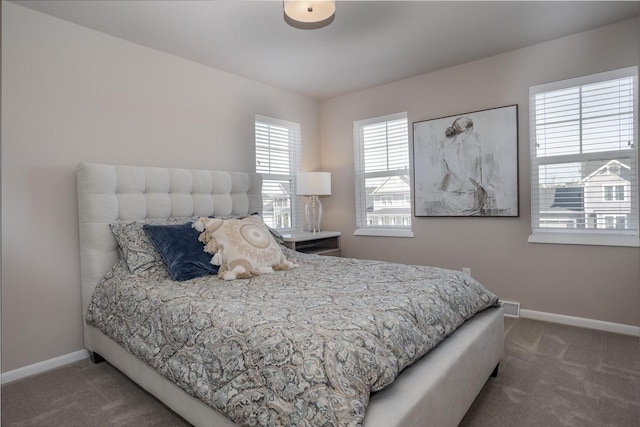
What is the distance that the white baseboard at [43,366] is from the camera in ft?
8.17

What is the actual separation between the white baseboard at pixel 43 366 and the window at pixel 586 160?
3733 millimetres

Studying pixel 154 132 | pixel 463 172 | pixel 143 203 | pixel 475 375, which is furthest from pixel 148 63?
pixel 475 375

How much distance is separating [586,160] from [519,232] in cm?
78

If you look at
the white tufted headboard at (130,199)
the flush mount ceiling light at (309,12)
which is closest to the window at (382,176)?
the white tufted headboard at (130,199)

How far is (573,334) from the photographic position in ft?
9.89

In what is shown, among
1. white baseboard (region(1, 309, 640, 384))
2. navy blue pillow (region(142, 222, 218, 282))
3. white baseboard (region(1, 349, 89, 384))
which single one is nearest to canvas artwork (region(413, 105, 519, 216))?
white baseboard (region(1, 309, 640, 384))

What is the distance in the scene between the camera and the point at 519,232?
348cm

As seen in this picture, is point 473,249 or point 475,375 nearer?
point 475,375

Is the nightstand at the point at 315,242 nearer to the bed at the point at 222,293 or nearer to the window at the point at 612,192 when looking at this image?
the bed at the point at 222,293

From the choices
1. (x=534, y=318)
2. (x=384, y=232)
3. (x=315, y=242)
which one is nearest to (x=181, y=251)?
(x=315, y=242)

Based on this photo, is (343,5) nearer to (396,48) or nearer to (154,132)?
(396,48)

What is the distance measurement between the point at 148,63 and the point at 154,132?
22.1 inches

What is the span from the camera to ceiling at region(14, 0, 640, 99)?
105 inches

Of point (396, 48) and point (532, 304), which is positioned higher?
point (396, 48)
